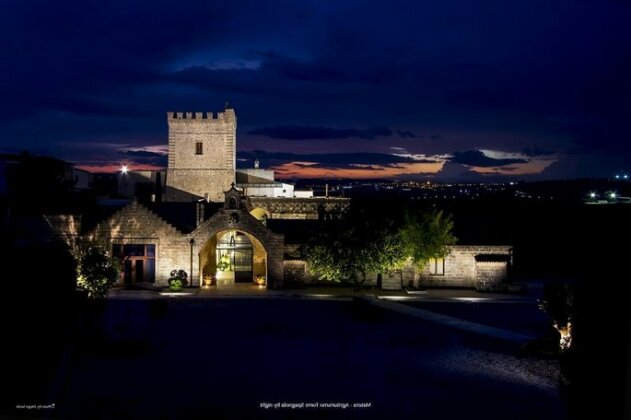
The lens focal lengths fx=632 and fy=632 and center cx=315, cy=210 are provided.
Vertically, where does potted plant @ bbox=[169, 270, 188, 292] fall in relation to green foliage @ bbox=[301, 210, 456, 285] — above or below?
below

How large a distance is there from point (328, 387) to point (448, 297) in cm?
1547

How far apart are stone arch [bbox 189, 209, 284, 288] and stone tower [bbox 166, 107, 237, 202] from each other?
21218 mm

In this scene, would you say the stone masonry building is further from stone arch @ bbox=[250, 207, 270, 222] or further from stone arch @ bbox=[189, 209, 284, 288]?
stone arch @ bbox=[250, 207, 270, 222]

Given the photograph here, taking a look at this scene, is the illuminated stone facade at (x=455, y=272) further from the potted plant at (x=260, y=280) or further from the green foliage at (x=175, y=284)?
the green foliage at (x=175, y=284)

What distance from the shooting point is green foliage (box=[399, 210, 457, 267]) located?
31.5 m

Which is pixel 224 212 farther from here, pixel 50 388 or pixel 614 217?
pixel 614 217

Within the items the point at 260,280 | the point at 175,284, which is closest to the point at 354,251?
the point at 260,280

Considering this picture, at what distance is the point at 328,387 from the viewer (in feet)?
53.3

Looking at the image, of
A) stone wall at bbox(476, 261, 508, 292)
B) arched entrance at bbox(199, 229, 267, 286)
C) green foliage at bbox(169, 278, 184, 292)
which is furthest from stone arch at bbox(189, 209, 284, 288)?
stone wall at bbox(476, 261, 508, 292)

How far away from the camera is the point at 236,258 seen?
3462 centimetres

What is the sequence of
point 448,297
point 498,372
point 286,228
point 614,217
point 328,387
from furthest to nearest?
point 286,228 < point 448,297 < point 498,372 < point 328,387 < point 614,217

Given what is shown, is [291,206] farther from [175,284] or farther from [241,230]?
[175,284]

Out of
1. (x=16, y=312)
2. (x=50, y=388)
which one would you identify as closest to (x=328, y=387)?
(x=50, y=388)

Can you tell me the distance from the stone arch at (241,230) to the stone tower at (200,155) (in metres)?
21.2
